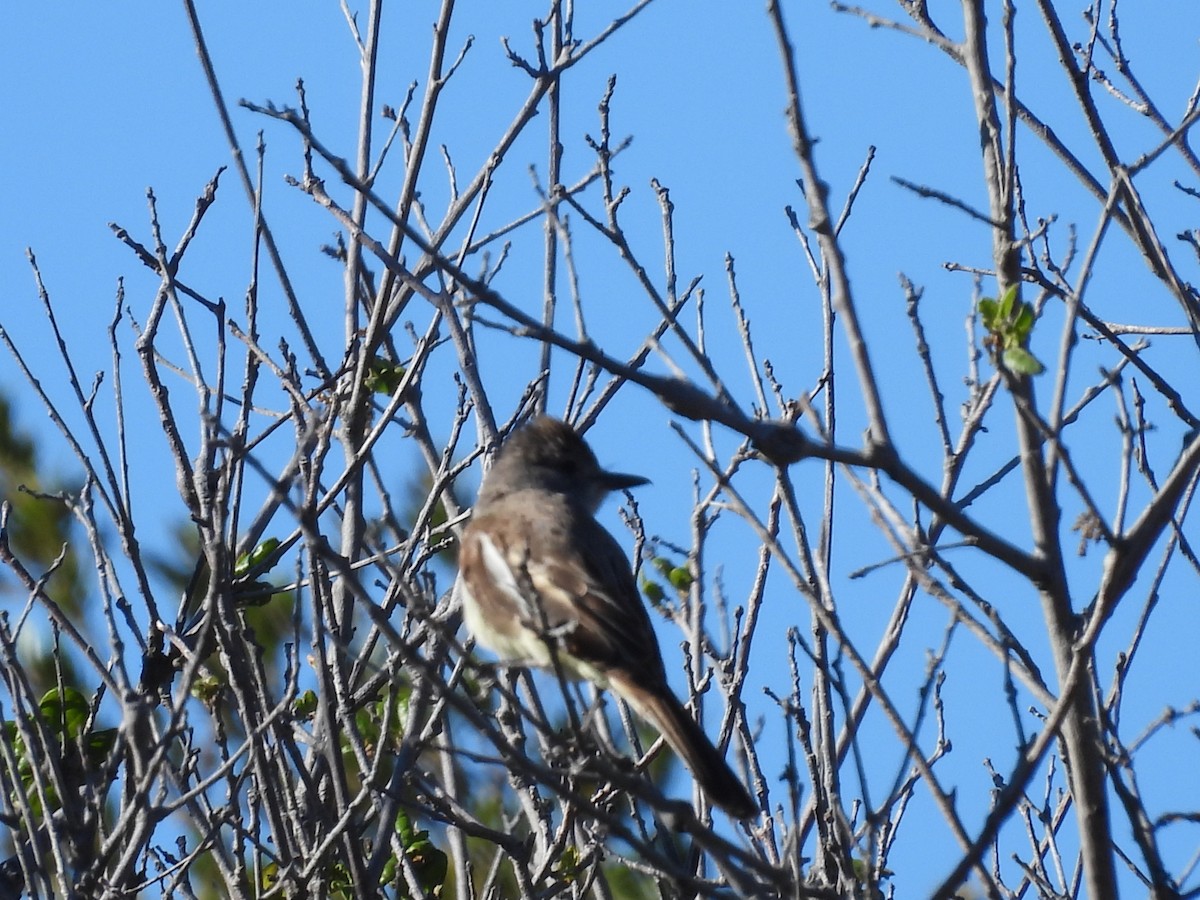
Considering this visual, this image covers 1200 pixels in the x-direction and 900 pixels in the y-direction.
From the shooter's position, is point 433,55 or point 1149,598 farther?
point 433,55

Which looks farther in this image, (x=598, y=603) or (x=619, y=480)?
(x=619, y=480)

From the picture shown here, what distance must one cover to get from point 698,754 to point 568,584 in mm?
1074

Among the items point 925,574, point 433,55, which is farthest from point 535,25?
point 925,574

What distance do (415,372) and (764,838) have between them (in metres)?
1.96

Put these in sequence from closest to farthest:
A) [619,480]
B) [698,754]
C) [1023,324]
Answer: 1. [1023,324]
2. [698,754]
3. [619,480]

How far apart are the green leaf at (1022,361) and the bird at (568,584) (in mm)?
1308

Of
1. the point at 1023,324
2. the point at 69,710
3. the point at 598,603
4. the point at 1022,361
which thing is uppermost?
the point at 69,710

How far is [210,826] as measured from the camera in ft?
16.8

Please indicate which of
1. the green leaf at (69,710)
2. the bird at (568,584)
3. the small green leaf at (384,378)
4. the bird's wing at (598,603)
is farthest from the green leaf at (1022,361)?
the green leaf at (69,710)

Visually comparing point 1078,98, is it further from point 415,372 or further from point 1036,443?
point 415,372

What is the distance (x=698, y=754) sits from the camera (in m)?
4.84

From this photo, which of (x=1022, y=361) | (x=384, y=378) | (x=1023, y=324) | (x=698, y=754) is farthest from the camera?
(x=384, y=378)

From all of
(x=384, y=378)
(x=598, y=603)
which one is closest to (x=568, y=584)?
(x=598, y=603)

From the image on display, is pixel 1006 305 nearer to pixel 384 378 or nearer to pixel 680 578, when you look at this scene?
pixel 680 578
